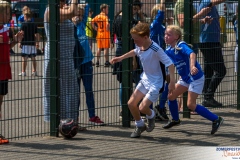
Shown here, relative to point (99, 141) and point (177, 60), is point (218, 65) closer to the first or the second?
point (177, 60)

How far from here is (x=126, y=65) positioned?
908 centimetres

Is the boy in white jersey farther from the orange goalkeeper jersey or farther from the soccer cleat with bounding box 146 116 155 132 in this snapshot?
the orange goalkeeper jersey

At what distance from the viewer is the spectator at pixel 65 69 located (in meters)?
8.49

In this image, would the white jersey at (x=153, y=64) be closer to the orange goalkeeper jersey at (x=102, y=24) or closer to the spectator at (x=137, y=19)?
the orange goalkeeper jersey at (x=102, y=24)

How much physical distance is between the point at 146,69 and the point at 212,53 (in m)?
2.52

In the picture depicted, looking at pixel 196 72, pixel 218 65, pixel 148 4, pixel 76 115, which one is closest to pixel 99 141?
pixel 76 115

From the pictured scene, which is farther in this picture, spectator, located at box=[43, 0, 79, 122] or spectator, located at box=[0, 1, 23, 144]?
spectator, located at box=[43, 0, 79, 122]

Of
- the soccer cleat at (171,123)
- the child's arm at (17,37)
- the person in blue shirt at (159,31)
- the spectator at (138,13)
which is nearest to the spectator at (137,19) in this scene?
the spectator at (138,13)

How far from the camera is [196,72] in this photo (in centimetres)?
834

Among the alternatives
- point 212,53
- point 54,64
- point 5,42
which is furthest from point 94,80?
point 212,53

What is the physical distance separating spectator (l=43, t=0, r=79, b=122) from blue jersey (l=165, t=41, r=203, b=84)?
1352mm

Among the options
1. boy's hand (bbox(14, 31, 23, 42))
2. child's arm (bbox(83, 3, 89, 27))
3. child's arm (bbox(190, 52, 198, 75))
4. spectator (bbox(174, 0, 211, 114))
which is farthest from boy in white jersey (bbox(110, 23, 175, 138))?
spectator (bbox(174, 0, 211, 114))

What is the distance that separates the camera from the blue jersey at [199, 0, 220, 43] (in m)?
10.4

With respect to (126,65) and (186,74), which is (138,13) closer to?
(126,65)
